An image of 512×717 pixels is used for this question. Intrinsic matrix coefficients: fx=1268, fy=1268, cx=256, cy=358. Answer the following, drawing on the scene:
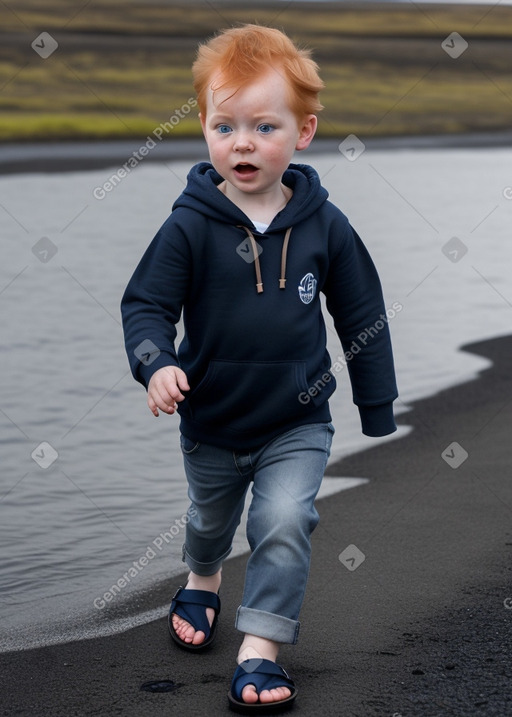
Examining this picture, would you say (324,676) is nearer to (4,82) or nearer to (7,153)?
(7,153)

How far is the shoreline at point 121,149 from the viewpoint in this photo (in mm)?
16656

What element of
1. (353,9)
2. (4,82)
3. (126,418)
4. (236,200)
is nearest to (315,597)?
(236,200)

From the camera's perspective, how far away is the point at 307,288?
127 inches

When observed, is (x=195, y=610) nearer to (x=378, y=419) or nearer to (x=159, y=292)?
A: (x=378, y=419)

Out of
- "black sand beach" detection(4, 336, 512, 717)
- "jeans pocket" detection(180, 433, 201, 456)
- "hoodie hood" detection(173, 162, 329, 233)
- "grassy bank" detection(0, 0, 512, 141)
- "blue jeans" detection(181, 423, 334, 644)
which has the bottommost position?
"black sand beach" detection(4, 336, 512, 717)

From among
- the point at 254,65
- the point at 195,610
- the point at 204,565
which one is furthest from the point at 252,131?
the point at 195,610

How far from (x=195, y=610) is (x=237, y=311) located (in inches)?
35.4

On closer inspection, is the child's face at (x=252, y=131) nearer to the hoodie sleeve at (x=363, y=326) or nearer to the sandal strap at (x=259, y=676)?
the hoodie sleeve at (x=363, y=326)

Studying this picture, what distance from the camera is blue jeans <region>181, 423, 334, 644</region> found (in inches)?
124

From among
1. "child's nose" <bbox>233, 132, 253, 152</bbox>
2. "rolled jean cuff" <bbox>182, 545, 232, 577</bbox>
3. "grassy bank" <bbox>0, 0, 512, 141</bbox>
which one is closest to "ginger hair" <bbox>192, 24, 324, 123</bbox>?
"child's nose" <bbox>233, 132, 253, 152</bbox>

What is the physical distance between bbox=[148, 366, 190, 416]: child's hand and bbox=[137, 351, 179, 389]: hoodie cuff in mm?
31

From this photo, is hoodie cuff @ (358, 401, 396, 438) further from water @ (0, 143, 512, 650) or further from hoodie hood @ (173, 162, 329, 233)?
water @ (0, 143, 512, 650)

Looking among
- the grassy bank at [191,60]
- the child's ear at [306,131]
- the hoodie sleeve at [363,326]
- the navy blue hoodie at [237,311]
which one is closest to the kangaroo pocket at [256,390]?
the navy blue hoodie at [237,311]

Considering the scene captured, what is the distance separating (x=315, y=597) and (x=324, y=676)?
0.54 metres
